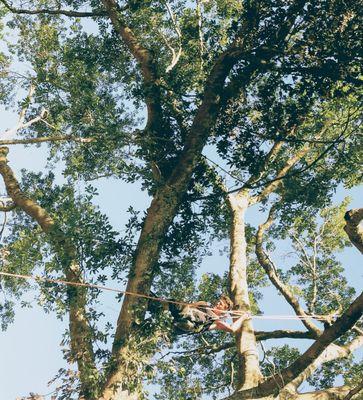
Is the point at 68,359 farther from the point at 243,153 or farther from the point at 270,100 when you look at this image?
the point at 270,100

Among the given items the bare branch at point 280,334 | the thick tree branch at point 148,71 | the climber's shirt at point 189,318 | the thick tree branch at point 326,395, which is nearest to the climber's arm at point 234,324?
the climber's shirt at point 189,318

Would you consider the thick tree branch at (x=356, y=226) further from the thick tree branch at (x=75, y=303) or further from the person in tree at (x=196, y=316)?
the thick tree branch at (x=75, y=303)

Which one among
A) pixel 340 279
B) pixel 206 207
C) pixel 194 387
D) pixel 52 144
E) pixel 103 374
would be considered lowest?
pixel 103 374

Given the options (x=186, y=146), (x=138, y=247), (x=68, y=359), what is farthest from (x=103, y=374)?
(x=186, y=146)

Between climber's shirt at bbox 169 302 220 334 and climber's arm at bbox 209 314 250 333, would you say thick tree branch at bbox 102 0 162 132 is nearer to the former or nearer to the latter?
climber's shirt at bbox 169 302 220 334

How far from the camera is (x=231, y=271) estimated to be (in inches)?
379

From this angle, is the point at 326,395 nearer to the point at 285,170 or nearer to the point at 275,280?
the point at 275,280

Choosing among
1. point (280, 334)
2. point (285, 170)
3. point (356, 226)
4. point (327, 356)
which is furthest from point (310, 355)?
point (285, 170)

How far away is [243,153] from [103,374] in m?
5.77

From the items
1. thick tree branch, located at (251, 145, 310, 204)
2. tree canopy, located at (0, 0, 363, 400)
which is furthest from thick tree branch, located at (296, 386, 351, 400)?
thick tree branch, located at (251, 145, 310, 204)

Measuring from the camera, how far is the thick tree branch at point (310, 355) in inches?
222

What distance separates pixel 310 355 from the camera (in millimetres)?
5965

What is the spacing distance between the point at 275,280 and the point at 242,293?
8.43ft

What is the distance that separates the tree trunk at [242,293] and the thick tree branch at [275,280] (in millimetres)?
1280
